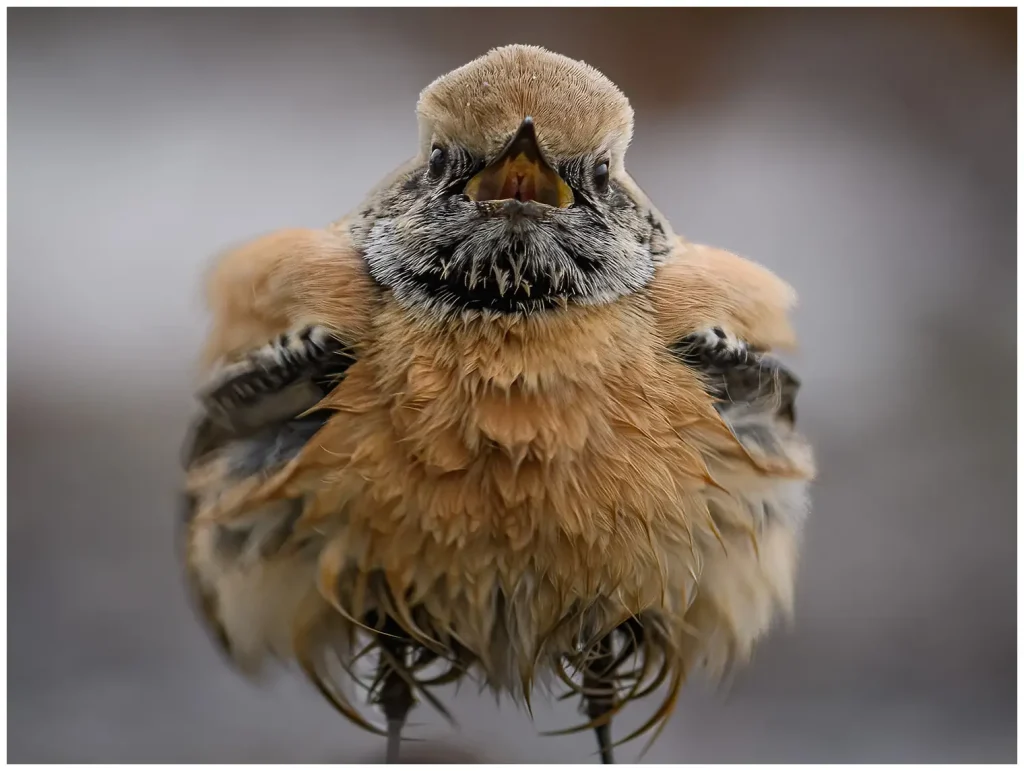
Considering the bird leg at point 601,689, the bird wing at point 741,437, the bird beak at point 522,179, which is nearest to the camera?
the bird beak at point 522,179

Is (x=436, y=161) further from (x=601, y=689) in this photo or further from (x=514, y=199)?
(x=601, y=689)

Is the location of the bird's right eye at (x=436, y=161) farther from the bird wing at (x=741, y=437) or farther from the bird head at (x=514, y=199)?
the bird wing at (x=741, y=437)

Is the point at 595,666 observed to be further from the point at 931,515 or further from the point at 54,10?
the point at 54,10

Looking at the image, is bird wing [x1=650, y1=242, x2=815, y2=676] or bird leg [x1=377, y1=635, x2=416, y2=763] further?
bird leg [x1=377, y1=635, x2=416, y2=763]

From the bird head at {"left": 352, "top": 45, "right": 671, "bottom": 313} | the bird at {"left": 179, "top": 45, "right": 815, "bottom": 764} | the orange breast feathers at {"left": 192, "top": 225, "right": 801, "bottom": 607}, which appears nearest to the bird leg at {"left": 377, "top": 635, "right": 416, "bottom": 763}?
the bird at {"left": 179, "top": 45, "right": 815, "bottom": 764}

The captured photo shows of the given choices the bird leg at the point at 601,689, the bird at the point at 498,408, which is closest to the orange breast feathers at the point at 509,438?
the bird at the point at 498,408

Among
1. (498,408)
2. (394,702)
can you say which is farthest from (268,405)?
(394,702)

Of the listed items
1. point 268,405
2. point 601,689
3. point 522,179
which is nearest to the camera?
point 522,179

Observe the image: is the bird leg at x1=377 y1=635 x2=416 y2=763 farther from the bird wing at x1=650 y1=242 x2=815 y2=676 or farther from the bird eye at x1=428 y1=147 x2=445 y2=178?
the bird eye at x1=428 y1=147 x2=445 y2=178
